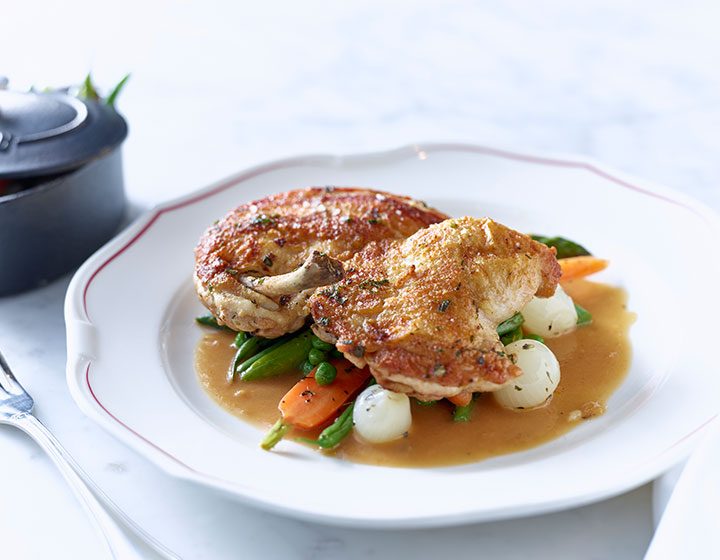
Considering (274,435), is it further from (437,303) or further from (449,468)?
(437,303)

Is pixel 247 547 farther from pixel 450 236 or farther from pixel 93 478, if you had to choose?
pixel 450 236

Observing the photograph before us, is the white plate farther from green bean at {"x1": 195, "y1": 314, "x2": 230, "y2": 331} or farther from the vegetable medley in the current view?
the vegetable medley

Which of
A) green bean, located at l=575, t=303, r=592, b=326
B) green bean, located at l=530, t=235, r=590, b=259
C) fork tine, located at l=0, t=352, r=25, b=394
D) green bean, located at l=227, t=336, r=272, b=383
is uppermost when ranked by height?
green bean, located at l=530, t=235, r=590, b=259

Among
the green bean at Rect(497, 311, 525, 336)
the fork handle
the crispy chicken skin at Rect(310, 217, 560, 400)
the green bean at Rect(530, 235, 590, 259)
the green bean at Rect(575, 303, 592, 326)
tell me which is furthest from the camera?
the green bean at Rect(530, 235, 590, 259)

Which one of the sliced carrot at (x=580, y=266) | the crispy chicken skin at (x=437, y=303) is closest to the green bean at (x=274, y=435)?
the crispy chicken skin at (x=437, y=303)

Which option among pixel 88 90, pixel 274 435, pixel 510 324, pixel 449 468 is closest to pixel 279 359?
pixel 274 435

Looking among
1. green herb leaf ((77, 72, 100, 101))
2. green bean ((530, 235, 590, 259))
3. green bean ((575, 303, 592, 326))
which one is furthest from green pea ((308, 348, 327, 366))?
green herb leaf ((77, 72, 100, 101))

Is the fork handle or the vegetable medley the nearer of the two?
the fork handle
